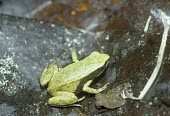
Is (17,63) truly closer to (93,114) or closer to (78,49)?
(78,49)

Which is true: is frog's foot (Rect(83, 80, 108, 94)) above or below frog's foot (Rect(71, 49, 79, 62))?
below

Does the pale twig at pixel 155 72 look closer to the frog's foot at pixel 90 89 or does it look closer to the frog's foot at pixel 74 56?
the frog's foot at pixel 90 89

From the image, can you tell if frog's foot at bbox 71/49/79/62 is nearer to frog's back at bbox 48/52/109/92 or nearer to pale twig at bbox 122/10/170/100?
frog's back at bbox 48/52/109/92

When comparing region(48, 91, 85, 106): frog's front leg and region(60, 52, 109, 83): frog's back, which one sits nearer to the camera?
region(48, 91, 85, 106): frog's front leg

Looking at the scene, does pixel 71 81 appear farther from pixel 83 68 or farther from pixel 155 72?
pixel 155 72

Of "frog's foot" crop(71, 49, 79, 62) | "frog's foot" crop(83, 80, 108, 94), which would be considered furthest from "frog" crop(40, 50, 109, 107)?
"frog's foot" crop(71, 49, 79, 62)

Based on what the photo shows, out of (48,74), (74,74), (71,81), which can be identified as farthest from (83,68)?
(48,74)


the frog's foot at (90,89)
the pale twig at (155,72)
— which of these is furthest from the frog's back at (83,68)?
the pale twig at (155,72)

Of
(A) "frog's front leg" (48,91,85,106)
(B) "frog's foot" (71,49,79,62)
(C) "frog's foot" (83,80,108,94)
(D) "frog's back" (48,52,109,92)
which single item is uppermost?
(B) "frog's foot" (71,49,79,62)
